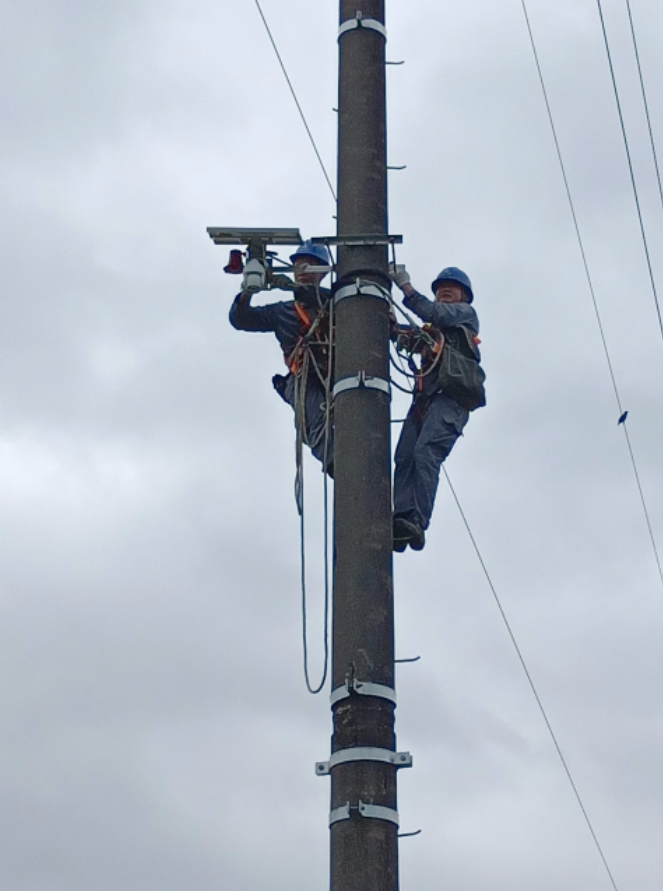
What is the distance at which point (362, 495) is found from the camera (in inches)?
221

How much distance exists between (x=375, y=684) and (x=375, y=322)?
1.48 metres

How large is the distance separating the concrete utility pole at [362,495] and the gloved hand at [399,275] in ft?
0.78

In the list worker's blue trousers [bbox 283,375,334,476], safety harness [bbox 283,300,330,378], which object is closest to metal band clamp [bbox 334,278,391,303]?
safety harness [bbox 283,300,330,378]

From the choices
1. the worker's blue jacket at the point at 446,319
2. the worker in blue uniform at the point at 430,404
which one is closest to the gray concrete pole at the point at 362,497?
the worker in blue uniform at the point at 430,404

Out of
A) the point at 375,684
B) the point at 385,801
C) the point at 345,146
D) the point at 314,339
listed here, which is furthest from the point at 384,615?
the point at 345,146

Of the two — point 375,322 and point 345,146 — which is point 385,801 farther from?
point 345,146

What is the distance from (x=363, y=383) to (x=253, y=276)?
0.80 meters

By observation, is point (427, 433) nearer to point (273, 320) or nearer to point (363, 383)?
point (273, 320)

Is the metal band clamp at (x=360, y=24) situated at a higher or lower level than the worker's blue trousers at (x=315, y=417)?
higher

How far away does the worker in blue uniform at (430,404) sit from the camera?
6.67m

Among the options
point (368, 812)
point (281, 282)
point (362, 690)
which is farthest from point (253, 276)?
point (368, 812)

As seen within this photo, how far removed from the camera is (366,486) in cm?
564

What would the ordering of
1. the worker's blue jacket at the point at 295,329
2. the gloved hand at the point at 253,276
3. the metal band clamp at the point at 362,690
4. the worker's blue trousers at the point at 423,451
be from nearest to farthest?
the metal band clamp at the point at 362,690
the gloved hand at the point at 253,276
the worker's blue trousers at the point at 423,451
the worker's blue jacket at the point at 295,329

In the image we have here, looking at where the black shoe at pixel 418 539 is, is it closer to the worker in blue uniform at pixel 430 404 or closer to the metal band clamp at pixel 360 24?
the worker in blue uniform at pixel 430 404
